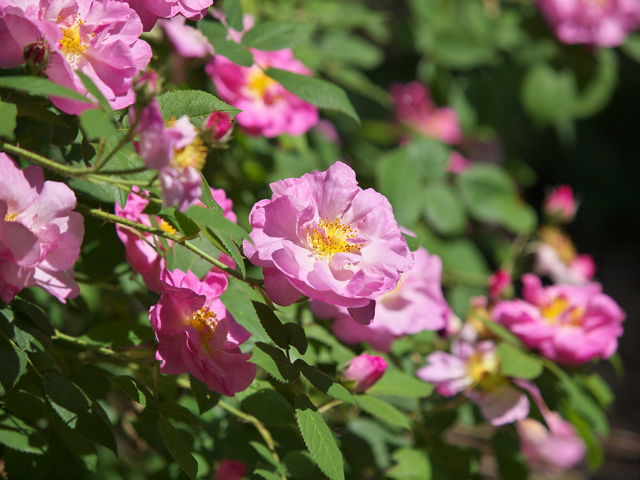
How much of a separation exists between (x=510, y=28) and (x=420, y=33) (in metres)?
0.33

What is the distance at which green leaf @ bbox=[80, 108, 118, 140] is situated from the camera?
40 centimetres

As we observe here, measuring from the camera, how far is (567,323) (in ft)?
3.12

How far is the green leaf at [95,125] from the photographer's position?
1.32ft

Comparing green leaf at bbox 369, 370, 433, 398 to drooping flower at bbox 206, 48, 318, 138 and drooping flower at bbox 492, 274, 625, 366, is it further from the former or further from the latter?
drooping flower at bbox 206, 48, 318, 138

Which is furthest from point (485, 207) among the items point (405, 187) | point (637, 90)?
point (637, 90)

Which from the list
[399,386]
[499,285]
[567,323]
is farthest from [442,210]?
[399,386]

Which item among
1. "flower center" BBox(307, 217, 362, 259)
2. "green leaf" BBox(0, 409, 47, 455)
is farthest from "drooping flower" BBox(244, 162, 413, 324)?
"green leaf" BBox(0, 409, 47, 455)

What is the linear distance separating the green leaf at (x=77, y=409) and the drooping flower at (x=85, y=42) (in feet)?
0.92

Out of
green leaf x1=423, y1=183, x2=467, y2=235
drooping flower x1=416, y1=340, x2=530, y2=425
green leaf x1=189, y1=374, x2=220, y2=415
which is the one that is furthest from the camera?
green leaf x1=423, y1=183, x2=467, y2=235

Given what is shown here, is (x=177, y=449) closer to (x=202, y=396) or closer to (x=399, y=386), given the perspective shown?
(x=202, y=396)

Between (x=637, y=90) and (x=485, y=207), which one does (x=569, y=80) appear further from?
(x=637, y=90)

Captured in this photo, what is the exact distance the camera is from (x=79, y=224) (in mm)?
529

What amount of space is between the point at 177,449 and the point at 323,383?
0.53ft

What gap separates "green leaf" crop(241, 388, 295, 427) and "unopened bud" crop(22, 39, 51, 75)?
40 cm
